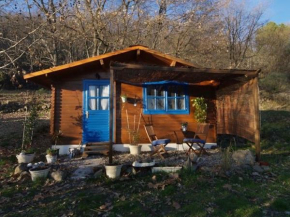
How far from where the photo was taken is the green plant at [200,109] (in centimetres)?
838

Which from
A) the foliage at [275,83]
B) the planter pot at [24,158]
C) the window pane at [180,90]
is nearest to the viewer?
the planter pot at [24,158]

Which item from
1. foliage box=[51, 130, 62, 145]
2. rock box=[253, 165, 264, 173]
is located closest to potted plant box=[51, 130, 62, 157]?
foliage box=[51, 130, 62, 145]

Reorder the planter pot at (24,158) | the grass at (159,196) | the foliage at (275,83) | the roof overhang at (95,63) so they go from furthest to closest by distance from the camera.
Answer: the foliage at (275,83)
the roof overhang at (95,63)
the planter pot at (24,158)
the grass at (159,196)

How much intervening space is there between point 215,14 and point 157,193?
40.1ft

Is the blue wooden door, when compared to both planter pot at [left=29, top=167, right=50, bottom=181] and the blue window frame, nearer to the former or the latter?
the blue window frame

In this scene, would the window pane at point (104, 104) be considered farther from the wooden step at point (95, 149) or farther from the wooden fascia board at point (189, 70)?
the wooden fascia board at point (189, 70)

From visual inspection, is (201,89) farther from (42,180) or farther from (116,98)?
(42,180)

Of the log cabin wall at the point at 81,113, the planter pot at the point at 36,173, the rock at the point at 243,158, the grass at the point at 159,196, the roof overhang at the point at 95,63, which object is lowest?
the grass at the point at 159,196

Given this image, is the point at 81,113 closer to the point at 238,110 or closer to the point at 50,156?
the point at 50,156

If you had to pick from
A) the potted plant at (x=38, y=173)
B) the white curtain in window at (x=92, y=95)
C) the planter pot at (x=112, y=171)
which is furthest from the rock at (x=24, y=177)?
the white curtain in window at (x=92, y=95)

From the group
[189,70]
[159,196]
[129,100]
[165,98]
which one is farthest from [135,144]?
[159,196]

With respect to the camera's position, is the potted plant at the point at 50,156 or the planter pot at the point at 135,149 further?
the planter pot at the point at 135,149

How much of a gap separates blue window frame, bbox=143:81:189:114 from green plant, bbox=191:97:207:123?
1.00 feet

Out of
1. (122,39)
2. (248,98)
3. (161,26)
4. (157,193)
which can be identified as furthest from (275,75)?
(157,193)
